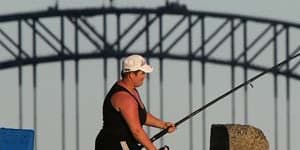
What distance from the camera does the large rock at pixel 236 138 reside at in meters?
9.95

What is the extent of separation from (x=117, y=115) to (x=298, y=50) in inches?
408

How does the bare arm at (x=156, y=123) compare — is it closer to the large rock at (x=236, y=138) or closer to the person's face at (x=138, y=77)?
the person's face at (x=138, y=77)

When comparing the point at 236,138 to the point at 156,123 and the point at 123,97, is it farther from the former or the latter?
the point at 123,97

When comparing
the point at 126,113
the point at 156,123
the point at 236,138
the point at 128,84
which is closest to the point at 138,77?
the point at 128,84

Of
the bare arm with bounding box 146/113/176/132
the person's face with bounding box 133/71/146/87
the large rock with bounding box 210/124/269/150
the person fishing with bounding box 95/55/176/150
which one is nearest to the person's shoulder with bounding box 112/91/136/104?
the person fishing with bounding box 95/55/176/150

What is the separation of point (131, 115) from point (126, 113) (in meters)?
0.03

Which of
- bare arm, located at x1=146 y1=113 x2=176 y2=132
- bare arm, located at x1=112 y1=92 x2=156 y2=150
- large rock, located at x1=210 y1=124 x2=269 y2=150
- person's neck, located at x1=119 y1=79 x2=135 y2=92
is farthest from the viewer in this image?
large rock, located at x1=210 y1=124 x2=269 y2=150

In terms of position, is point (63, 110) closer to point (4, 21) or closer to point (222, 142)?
point (4, 21)

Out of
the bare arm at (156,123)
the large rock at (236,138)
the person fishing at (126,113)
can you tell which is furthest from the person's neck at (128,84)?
the large rock at (236,138)

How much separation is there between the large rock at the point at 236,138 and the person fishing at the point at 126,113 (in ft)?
6.80

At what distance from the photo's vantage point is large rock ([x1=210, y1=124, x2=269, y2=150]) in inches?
392

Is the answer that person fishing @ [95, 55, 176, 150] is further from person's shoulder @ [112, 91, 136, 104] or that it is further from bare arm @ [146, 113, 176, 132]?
bare arm @ [146, 113, 176, 132]

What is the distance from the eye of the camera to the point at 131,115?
25.7 feet

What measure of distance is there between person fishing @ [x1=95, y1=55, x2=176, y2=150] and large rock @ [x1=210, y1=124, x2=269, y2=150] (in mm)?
2072
